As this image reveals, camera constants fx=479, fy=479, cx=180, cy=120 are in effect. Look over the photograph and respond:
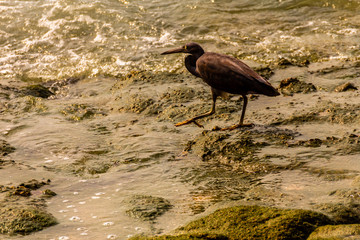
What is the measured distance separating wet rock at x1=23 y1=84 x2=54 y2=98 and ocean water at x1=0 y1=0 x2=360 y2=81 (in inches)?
32.5

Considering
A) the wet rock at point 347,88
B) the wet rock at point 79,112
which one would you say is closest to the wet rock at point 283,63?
the wet rock at point 347,88

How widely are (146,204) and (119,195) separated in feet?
1.53

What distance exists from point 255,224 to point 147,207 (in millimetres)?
1125

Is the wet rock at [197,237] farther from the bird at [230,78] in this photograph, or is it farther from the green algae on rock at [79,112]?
the green algae on rock at [79,112]

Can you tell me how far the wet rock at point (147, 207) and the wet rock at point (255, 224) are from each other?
1.72ft

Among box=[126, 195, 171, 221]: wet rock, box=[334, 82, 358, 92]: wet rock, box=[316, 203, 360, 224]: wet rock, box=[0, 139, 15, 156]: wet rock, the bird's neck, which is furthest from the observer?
box=[334, 82, 358, 92]: wet rock

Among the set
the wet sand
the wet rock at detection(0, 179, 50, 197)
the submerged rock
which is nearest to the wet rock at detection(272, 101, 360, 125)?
the wet sand

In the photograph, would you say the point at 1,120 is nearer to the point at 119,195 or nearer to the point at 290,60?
the point at 119,195

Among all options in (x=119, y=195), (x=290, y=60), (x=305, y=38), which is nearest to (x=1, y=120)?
(x=119, y=195)

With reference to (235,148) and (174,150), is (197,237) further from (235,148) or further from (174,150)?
(174,150)

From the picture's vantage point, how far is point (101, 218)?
398cm

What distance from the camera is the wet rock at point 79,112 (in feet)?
23.9

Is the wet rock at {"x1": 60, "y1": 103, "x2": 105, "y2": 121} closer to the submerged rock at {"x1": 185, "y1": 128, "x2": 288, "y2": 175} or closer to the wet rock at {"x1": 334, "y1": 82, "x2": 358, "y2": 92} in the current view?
the submerged rock at {"x1": 185, "y1": 128, "x2": 288, "y2": 175}

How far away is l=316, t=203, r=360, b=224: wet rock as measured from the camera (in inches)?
137
